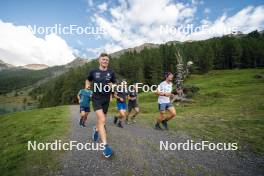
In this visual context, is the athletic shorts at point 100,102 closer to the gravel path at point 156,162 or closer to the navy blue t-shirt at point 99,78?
the navy blue t-shirt at point 99,78

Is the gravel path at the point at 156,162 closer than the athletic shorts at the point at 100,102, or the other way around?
the gravel path at the point at 156,162

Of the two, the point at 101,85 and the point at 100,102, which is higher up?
the point at 101,85

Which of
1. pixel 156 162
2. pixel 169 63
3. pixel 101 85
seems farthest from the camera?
pixel 169 63

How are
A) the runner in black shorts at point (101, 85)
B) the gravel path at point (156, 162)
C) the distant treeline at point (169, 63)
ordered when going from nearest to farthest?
1. the gravel path at point (156, 162)
2. the runner in black shorts at point (101, 85)
3. the distant treeline at point (169, 63)

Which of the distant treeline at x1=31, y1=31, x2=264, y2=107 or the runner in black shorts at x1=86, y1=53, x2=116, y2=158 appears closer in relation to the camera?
the runner in black shorts at x1=86, y1=53, x2=116, y2=158

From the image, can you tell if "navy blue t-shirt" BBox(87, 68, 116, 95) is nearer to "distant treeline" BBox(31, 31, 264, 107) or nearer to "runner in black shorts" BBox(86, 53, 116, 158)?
"runner in black shorts" BBox(86, 53, 116, 158)

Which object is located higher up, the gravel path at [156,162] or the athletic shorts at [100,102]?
the athletic shorts at [100,102]

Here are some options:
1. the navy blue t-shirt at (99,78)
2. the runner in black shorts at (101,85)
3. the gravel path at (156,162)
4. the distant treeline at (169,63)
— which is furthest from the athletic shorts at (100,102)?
the distant treeline at (169,63)

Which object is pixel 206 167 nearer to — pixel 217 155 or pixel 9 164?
pixel 217 155

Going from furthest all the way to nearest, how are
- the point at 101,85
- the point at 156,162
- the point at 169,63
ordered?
the point at 169,63, the point at 101,85, the point at 156,162

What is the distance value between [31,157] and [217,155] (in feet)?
19.3

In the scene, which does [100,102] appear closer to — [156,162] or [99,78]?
[99,78]

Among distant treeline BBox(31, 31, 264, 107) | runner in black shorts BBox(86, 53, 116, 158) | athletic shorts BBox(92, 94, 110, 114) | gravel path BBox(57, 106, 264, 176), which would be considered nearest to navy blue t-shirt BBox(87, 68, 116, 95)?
runner in black shorts BBox(86, 53, 116, 158)

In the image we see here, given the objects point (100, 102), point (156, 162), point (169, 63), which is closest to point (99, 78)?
point (100, 102)
